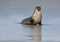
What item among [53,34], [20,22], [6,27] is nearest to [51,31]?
[53,34]

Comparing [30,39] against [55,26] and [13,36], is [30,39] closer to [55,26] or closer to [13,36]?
[13,36]

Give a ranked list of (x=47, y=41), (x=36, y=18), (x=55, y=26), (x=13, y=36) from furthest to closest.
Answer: (x=36, y=18), (x=55, y=26), (x=13, y=36), (x=47, y=41)

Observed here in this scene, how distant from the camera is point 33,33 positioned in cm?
913

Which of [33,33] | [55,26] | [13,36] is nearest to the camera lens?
[13,36]

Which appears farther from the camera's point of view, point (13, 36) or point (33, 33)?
point (33, 33)

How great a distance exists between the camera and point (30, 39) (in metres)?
8.06

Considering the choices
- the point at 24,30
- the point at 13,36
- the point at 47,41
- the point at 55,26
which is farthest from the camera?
the point at 55,26

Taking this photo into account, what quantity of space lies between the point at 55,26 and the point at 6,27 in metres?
1.34

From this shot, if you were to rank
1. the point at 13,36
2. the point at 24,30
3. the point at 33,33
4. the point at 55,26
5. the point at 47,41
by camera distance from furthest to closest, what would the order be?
the point at 55,26, the point at 24,30, the point at 33,33, the point at 13,36, the point at 47,41

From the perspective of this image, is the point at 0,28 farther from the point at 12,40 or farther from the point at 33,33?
the point at 12,40

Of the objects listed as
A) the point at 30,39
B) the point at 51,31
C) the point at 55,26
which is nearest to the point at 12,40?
the point at 30,39

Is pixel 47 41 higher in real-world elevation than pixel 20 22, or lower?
lower

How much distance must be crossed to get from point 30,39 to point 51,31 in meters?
1.61

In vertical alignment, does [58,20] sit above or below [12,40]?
above
